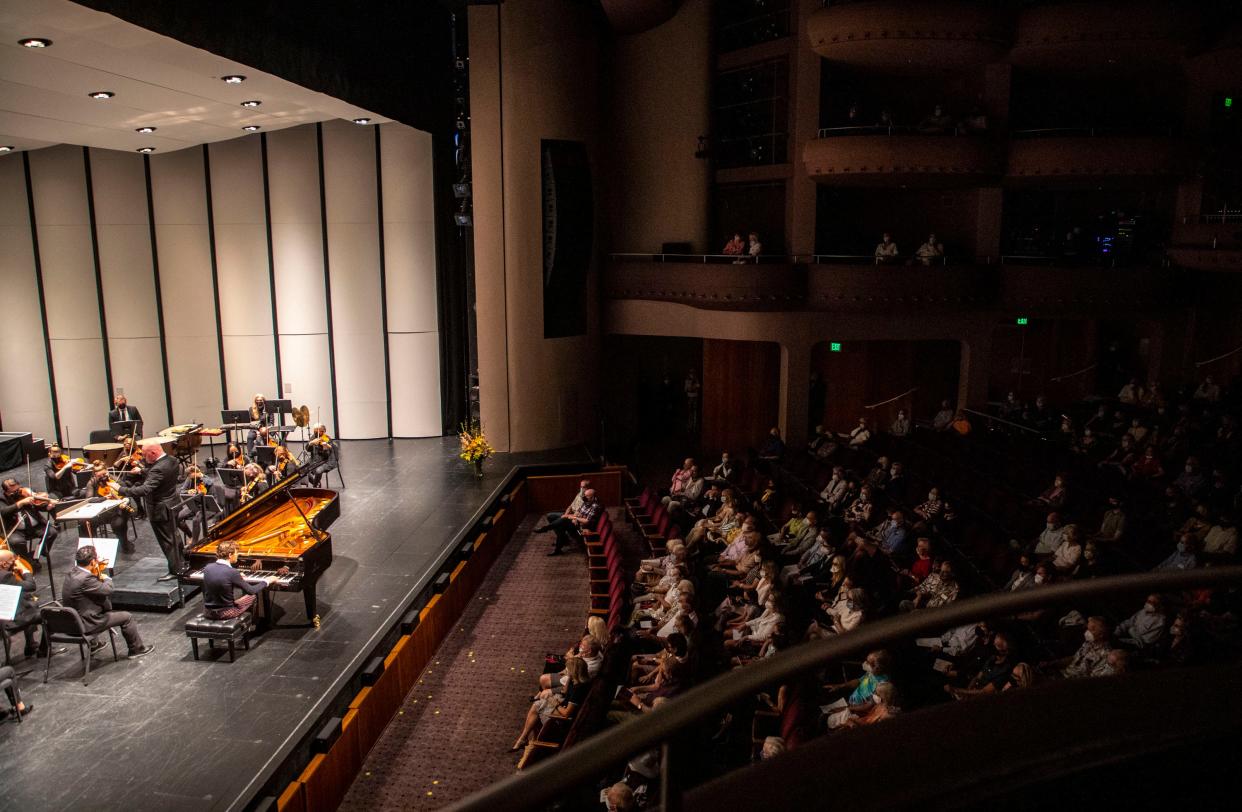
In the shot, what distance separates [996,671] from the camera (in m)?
6.07

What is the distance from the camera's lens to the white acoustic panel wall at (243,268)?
15695 millimetres

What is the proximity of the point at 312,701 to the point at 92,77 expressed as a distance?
7063mm

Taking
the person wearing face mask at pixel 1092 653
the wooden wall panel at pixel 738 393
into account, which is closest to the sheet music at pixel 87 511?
the person wearing face mask at pixel 1092 653

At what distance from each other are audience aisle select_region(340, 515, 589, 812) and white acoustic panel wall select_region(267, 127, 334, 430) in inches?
259

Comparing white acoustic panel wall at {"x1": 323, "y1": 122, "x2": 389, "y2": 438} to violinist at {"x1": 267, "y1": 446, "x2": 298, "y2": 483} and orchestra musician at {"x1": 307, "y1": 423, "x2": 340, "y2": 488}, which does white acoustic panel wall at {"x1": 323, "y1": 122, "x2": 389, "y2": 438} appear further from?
violinist at {"x1": 267, "y1": 446, "x2": 298, "y2": 483}

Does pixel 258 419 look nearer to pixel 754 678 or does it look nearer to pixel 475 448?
pixel 475 448

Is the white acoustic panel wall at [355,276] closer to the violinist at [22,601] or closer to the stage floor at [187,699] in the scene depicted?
the stage floor at [187,699]

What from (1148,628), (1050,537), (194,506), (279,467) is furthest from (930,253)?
(194,506)

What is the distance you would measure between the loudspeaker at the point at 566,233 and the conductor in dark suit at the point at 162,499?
7134mm

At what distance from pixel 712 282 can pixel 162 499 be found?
29.4ft

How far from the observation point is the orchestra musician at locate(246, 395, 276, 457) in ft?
40.2

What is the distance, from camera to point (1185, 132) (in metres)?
14.7

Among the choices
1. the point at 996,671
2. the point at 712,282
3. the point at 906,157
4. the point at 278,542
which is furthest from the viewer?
the point at 712,282

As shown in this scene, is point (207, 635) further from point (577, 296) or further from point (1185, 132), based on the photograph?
point (1185, 132)
